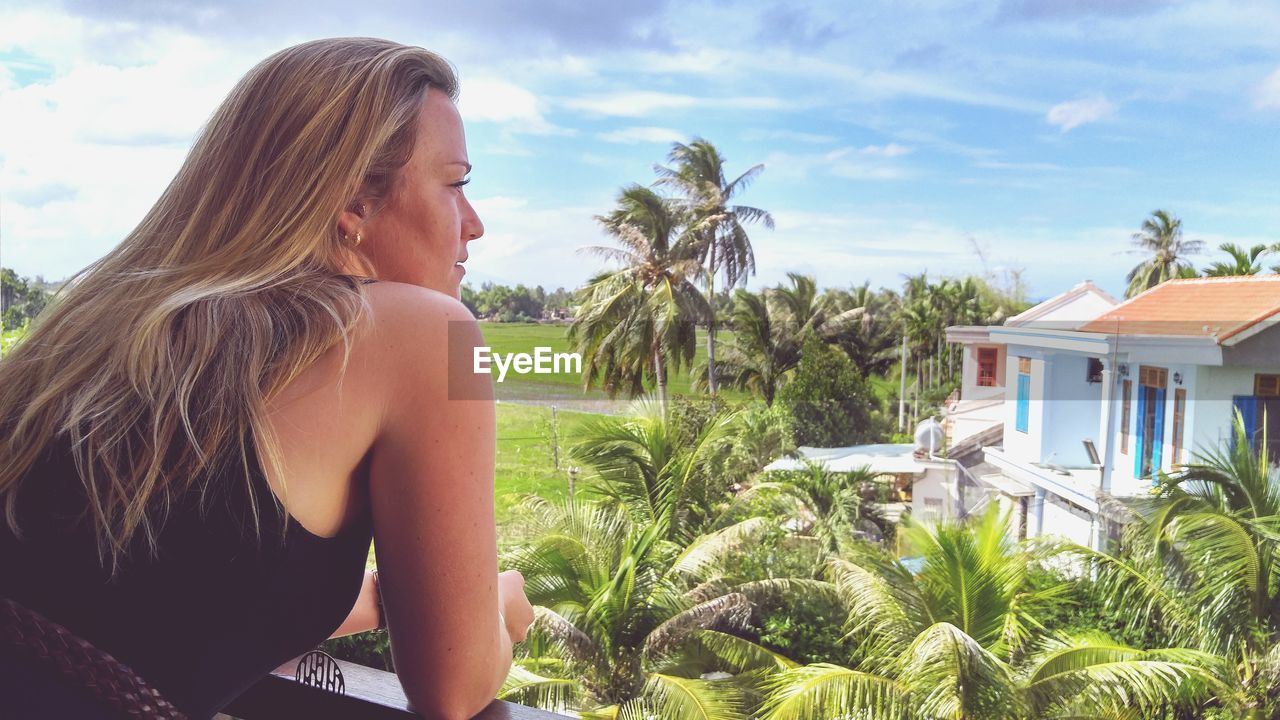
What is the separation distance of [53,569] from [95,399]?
7 centimetres

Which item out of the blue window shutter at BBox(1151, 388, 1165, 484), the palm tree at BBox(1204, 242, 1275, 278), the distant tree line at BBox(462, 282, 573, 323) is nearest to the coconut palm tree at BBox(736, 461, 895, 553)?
the blue window shutter at BBox(1151, 388, 1165, 484)

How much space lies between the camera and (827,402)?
55.2 ft

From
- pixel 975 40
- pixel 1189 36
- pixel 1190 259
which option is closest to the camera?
pixel 1190 259

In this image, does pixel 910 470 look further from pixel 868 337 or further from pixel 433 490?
pixel 433 490

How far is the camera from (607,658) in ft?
18.9

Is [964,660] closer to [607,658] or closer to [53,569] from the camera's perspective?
[607,658]

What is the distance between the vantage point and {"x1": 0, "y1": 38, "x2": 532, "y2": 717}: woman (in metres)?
0.37

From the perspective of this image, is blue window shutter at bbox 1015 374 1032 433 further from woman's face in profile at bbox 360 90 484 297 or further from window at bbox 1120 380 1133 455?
woman's face in profile at bbox 360 90 484 297

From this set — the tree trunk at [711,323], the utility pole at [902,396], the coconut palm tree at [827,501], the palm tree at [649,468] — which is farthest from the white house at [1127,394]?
the tree trunk at [711,323]

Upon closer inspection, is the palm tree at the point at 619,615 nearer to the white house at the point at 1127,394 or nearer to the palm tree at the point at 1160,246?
the white house at the point at 1127,394

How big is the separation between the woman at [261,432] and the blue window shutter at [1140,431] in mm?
11203

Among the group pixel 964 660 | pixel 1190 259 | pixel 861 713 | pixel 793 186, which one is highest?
pixel 793 186

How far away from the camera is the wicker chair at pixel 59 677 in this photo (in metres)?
0.37

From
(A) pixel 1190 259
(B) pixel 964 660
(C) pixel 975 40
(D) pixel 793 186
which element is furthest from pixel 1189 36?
(B) pixel 964 660
